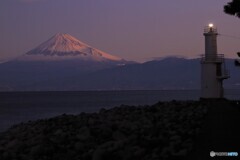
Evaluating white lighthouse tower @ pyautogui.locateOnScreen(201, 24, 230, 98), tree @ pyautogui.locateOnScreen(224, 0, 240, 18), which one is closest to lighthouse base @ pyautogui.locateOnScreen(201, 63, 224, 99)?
white lighthouse tower @ pyautogui.locateOnScreen(201, 24, 230, 98)

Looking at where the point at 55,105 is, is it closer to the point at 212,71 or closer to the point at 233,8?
the point at 212,71

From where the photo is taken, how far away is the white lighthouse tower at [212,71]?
27.5 meters

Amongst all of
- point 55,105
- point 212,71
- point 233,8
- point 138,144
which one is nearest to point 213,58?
point 212,71

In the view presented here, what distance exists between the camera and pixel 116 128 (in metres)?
14.3

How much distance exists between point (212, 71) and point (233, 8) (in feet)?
39.2

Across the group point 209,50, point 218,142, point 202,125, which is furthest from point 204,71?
point 218,142

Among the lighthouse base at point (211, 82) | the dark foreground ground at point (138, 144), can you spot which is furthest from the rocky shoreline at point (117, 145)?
the lighthouse base at point (211, 82)

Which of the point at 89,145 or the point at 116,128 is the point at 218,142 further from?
the point at 116,128

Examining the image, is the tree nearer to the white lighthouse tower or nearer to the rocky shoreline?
the rocky shoreline

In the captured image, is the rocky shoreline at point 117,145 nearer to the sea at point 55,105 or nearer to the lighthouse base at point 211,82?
the lighthouse base at point 211,82

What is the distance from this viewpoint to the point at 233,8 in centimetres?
1585

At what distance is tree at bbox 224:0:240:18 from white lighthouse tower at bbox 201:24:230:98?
1145 centimetres

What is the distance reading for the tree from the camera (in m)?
15.7

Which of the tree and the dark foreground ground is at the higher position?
the tree
